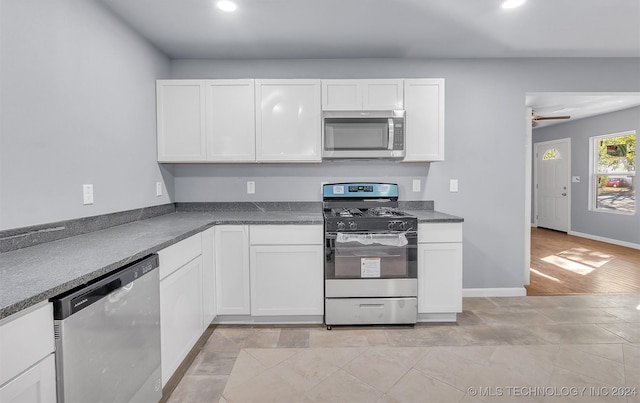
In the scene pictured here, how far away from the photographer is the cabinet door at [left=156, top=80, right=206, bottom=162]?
9.20ft

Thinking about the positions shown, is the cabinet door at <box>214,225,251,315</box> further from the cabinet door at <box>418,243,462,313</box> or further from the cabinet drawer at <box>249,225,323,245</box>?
the cabinet door at <box>418,243,462,313</box>

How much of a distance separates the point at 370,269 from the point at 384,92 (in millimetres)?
1519

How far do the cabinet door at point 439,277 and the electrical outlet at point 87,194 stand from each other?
7.65 feet

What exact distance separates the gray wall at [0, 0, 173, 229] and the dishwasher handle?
2.12 ft

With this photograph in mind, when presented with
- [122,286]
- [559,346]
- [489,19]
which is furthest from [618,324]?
[122,286]

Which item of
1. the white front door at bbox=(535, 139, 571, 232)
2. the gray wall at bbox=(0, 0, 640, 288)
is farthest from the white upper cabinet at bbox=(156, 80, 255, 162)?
the white front door at bbox=(535, 139, 571, 232)

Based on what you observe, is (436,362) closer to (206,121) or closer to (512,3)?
(512,3)

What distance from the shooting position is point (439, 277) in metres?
2.63

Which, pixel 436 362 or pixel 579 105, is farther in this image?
pixel 579 105

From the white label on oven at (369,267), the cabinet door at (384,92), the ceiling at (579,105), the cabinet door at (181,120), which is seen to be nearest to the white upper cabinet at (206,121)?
the cabinet door at (181,120)

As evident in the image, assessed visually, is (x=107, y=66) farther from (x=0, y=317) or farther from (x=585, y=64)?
(x=585, y=64)

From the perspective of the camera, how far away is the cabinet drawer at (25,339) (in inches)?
33.8

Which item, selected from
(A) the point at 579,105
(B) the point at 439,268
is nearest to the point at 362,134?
(B) the point at 439,268

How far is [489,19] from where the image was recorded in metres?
2.41
